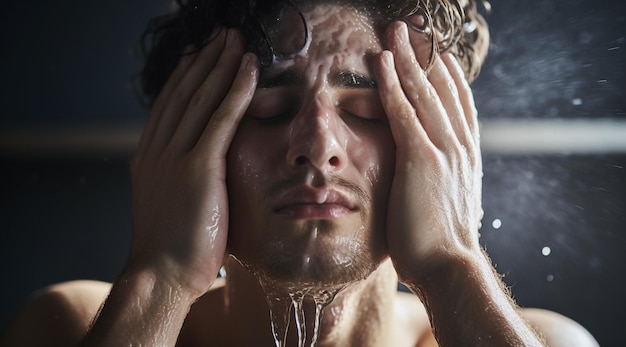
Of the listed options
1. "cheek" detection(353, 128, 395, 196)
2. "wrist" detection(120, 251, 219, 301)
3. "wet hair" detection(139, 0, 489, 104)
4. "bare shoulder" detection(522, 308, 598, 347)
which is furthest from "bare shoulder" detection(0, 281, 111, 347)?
"bare shoulder" detection(522, 308, 598, 347)

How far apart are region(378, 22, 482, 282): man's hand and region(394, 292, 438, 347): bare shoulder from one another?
0.32 m

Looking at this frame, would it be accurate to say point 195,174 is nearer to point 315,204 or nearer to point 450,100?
point 315,204

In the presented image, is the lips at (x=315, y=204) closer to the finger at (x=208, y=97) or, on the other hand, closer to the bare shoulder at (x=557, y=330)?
the finger at (x=208, y=97)

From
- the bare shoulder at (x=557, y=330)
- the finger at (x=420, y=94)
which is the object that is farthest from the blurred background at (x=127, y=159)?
the finger at (x=420, y=94)

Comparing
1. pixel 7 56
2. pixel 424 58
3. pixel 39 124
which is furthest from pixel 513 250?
pixel 7 56

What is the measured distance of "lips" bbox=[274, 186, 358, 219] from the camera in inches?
46.0

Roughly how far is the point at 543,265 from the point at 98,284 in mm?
1450

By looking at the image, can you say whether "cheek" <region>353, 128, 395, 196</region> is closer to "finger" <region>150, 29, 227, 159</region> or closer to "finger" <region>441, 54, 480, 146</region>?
"finger" <region>441, 54, 480, 146</region>

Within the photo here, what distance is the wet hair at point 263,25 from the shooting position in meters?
1.31

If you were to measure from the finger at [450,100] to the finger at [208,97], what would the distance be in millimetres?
343

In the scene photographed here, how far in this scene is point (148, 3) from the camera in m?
2.59

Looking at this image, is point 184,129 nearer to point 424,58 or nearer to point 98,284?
point 424,58

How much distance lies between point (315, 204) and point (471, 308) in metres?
0.29

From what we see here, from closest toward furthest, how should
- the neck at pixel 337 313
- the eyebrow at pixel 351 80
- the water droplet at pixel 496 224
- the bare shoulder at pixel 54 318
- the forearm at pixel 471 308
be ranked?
1. the forearm at pixel 471 308
2. the eyebrow at pixel 351 80
3. the neck at pixel 337 313
4. the bare shoulder at pixel 54 318
5. the water droplet at pixel 496 224
